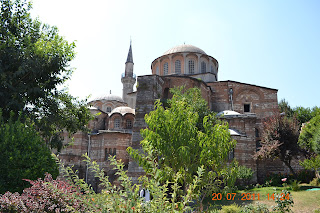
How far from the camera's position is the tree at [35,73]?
10336 millimetres

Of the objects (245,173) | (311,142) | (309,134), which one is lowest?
(245,173)

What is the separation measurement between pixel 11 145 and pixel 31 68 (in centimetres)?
375

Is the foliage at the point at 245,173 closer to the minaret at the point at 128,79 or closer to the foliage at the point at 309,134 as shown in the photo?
the foliage at the point at 309,134

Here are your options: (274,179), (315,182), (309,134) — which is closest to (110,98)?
(274,179)

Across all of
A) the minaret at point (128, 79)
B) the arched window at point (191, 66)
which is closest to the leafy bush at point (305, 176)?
the arched window at point (191, 66)

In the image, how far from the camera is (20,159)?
7578 mm

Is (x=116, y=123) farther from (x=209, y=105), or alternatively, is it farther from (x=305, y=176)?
(x=305, y=176)

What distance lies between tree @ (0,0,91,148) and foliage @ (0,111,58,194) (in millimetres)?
2445

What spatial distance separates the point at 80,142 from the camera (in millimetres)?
23516

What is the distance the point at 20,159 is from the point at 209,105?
16.6m

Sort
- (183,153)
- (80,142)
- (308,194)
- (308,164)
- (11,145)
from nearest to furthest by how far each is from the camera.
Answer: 1. (183,153)
2. (11,145)
3. (308,194)
4. (308,164)
5. (80,142)

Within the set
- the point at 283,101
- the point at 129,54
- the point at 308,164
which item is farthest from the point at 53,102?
the point at 283,101

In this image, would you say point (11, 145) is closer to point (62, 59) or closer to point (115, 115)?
point (62, 59)
